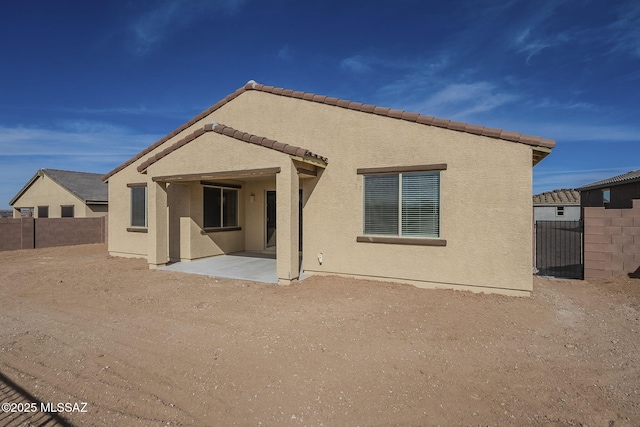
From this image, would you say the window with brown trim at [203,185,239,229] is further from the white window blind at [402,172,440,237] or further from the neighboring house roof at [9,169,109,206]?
the neighboring house roof at [9,169,109,206]

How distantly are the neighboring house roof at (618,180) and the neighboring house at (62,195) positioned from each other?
3350cm

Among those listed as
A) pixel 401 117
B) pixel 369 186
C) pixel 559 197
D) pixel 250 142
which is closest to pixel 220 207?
pixel 250 142

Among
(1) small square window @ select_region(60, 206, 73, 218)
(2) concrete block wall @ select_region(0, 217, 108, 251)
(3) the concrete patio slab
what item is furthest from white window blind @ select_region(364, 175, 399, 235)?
(1) small square window @ select_region(60, 206, 73, 218)

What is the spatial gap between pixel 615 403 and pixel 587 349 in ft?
4.98

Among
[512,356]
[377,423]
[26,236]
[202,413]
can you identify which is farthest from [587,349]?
[26,236]

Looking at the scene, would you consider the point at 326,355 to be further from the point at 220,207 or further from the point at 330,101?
the point at 220,207

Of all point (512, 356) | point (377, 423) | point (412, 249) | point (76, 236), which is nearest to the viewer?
point (377, 423)

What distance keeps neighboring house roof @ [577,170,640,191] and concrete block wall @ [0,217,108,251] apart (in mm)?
30594

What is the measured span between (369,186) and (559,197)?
35123 millimetres

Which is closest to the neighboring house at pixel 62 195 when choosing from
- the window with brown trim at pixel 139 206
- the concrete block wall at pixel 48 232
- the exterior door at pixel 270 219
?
the concrete block wall at pixel 48 232

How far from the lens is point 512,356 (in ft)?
14.6

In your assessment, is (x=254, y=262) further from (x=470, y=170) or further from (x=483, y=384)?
(x=483, y=384)

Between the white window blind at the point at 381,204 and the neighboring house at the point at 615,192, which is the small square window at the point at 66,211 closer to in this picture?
the white window blind at the point at 381,204

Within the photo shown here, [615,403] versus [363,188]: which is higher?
[363,188]
